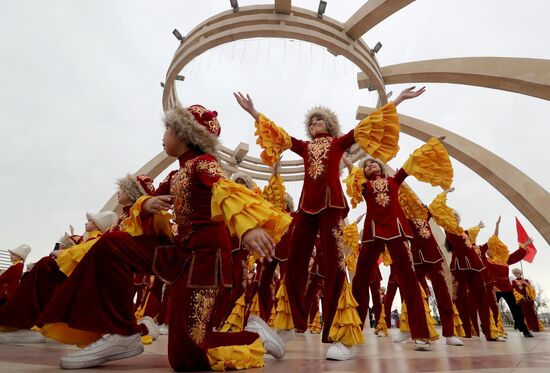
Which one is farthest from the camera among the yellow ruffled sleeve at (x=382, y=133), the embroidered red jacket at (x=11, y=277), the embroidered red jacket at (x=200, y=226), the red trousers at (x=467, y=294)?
the red trousers at (x=467, y=294)

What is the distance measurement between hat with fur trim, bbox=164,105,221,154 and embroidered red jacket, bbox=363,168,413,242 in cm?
239

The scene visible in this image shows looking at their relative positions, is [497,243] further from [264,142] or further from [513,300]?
[264,142]

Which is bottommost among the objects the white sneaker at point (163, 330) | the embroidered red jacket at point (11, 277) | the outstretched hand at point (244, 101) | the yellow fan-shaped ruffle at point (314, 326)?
the white sneaker at point (163, 330)

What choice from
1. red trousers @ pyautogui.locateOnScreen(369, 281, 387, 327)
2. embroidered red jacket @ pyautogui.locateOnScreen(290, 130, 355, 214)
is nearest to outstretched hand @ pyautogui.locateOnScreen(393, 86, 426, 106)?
embroidered red jacket @ pyautogui.locateOnScreen(290, 130, 355, 214)

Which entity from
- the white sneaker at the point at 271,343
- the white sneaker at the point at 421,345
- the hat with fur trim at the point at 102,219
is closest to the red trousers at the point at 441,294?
the white sneaker at the point at 421,345

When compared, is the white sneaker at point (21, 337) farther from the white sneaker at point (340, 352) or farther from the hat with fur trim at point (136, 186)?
the white sneaker at point (340, 352)

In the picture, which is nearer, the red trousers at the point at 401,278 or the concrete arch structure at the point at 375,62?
the red trousers at the point at 401,278

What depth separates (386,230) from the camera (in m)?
4.34

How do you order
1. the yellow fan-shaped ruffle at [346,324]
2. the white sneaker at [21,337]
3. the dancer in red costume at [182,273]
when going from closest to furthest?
the dancer in red costume at [182,273] < the yellow fan-shaped ruffle at [346,324] < the white sneaker at [21,337]

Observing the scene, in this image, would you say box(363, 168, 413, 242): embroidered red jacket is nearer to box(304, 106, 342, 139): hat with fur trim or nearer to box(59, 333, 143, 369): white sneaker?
box(304, 106, 342, 139): hat with fur trim

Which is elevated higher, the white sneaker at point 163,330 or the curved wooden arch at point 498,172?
the curved wooden arch at point 498,172

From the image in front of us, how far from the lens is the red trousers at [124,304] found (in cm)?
217

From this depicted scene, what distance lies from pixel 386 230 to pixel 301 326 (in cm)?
150

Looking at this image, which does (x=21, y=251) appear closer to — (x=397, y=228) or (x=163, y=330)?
(x=163, y=330)
